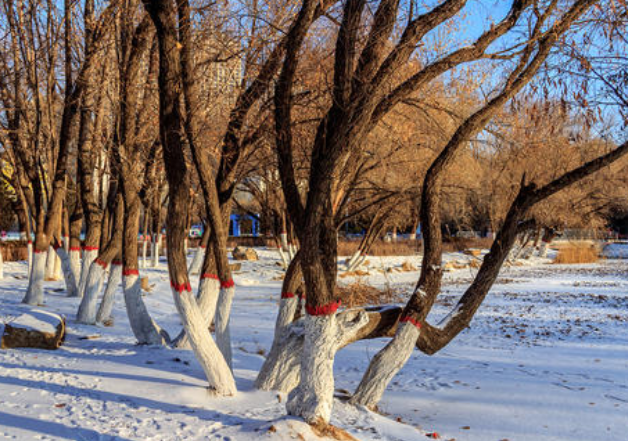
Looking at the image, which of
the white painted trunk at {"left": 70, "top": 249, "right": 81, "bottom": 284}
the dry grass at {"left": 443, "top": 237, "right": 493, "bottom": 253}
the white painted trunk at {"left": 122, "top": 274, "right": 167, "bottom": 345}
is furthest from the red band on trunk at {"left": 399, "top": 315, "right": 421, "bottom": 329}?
the dry grass at {"left": 443, "top": 237, "right": 493, "bottom": 253}

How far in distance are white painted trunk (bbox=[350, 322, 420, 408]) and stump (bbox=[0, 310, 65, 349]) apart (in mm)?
3847

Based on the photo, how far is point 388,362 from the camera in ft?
18.5

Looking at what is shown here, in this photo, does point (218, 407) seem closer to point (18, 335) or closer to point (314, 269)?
point (314, 269)

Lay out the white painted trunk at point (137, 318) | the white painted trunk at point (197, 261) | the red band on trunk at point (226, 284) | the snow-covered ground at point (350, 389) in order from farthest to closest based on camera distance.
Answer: the white painted trunk at point (197, 261) → the white painted trunk at point (137, 318) → the red band on trunk at point (226, 284) → the snow-covered ground at point (350, 389)

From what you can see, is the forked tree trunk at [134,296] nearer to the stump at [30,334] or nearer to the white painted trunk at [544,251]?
the stump at [30,334]

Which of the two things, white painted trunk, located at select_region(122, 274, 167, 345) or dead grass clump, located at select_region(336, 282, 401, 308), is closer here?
white painted trunk, located at select_region(122, 274, 167, 345)

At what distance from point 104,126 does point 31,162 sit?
1.80 m

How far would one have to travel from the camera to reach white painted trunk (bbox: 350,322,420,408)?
5.63m

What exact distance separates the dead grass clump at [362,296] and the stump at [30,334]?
6243mm

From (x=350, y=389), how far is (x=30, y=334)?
157 inches

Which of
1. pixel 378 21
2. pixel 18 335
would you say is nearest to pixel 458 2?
pixel 378 21

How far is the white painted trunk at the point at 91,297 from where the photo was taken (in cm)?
884

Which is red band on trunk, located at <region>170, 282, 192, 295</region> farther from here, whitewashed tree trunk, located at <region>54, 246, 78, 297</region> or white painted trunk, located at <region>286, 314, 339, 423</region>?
whitewashed tree trunk, located at <region>54, 246, 78, 297</region>

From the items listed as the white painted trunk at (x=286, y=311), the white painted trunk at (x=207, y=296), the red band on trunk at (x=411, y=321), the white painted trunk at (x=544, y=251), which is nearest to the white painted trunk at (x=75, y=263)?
the white painted trunk at (x=207, y=296)
